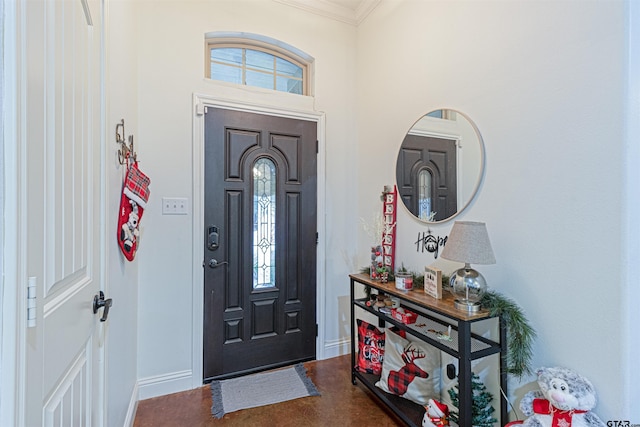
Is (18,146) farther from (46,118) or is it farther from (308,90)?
(308,90)

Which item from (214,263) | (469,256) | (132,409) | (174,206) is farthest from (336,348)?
(174,206)

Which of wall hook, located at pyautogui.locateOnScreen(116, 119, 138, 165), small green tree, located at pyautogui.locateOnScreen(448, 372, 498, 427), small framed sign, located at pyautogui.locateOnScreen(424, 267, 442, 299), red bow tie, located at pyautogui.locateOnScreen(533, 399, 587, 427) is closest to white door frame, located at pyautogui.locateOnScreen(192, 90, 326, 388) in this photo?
wall hook, located at pyautogui.locateOnScreen(116, 119, 138, 165)

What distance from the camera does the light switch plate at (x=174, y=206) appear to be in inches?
82.7

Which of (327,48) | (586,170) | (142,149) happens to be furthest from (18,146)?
(327,48)

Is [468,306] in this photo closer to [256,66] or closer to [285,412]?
[285,412]

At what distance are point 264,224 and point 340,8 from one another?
6.63 ft

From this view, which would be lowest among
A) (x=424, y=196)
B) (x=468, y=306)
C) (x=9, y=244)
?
(x=468, y=306)

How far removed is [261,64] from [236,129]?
663mm

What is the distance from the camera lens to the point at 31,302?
0.61 metres

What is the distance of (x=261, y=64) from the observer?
252 cm

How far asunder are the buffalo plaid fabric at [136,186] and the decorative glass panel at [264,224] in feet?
2.56

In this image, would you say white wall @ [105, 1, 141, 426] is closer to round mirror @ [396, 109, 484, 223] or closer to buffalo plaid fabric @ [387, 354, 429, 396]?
buffalo plaid fabric @ [387, 354, 429, 396]

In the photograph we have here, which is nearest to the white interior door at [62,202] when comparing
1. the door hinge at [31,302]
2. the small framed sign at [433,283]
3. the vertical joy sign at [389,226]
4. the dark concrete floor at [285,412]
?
the door hinge at [31,302]

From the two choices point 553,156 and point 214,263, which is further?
point 214,263
